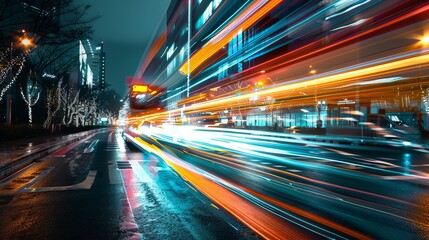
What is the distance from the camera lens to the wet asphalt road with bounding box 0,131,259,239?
5.21 m

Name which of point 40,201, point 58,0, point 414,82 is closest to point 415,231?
point 40,201

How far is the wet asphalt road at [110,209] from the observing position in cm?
521

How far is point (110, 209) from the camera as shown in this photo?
261 inches

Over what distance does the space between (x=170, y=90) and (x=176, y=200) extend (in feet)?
159

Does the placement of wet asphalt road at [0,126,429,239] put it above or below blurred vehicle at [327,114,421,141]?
below

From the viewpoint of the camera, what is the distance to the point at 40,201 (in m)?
7.32

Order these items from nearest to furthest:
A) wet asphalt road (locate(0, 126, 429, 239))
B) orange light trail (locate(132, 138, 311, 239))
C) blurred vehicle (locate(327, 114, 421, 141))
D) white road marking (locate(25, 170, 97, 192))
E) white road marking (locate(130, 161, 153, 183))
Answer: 1. orange light trail (locate(132, 138, 311, 239))
2. wet asphalt road (locate(0, 126, 429, 239))
3. white road marking (locate(25, 170, 97, 192))
4. white road marking (locate(130, 161, 153, 183))
5. blurred vehicle (locate(327, 114, 421, 141))

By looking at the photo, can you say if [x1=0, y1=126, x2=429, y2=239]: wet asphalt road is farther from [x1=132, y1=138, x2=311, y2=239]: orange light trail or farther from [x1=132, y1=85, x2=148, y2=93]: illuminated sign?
[x1=132, y1=85, x2=148, y2=93]: illuminated sign

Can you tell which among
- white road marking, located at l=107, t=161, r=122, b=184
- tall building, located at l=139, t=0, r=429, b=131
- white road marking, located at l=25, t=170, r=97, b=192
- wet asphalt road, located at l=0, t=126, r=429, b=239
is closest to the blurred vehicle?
tall building, located at l=139, t=0, r=429, b=131

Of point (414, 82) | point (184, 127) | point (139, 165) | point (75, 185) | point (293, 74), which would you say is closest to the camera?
point (75, 185)

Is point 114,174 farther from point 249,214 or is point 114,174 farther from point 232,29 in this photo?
point 232,29

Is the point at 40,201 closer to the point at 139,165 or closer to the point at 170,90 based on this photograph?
the point at 139,165

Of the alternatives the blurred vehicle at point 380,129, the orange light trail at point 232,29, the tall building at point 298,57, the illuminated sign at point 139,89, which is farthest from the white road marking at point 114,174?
the illuminated sign at point 139,89

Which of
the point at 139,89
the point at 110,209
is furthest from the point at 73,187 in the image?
the point at 139,89
